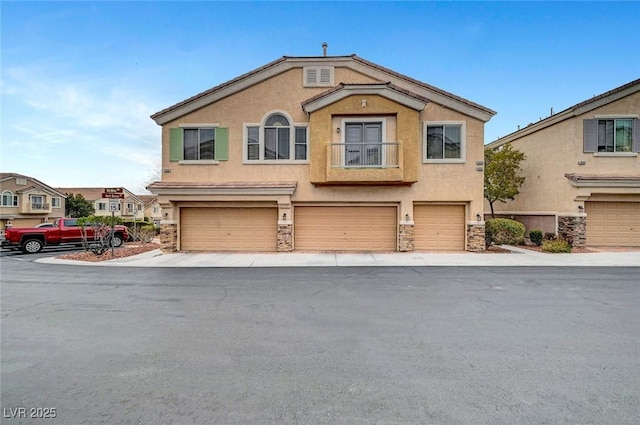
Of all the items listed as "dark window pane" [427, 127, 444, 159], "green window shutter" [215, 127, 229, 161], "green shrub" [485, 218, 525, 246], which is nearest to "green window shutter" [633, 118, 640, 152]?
"green shrub" [485, 218, 525, 246]

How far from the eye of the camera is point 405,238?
14.3 metres

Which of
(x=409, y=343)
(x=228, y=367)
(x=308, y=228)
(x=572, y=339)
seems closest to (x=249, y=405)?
(x=228, y=367)

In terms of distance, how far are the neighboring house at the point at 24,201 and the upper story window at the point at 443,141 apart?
45.8 metres

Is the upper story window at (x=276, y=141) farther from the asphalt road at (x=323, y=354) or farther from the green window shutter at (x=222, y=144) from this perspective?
the asphalt road at (x=323, y=354)

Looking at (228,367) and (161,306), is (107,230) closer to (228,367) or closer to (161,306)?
(161,306)

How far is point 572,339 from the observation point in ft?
15.4

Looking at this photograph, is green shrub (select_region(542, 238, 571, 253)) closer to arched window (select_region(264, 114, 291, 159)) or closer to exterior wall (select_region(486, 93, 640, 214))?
exterior wall (select_region(486, 93, 640, 214))

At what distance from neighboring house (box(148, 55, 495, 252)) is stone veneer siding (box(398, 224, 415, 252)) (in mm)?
46

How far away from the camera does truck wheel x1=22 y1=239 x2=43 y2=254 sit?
16.3 m

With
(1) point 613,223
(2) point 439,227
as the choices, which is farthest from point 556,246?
(2) point 439,227

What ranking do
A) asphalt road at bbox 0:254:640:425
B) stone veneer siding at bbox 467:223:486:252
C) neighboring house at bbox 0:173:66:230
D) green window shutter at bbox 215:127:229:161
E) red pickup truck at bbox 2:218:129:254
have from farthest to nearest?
neighboring house at bbox 0:173:66:230 < red pickup truck at bbox 2:218:129:254 < green window shutter at bbox 215:127:229:161 < stone veneer siding at bbox 467:223:486:252 < asphalt road at bbox 0:254:640:425

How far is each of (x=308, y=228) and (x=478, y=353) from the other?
1110cm

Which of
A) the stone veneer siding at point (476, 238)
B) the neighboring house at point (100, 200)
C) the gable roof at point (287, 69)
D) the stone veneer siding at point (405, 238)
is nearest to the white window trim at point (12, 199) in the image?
the neighboring house at point (100, 200)

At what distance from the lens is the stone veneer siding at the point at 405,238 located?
1427 centimetres
